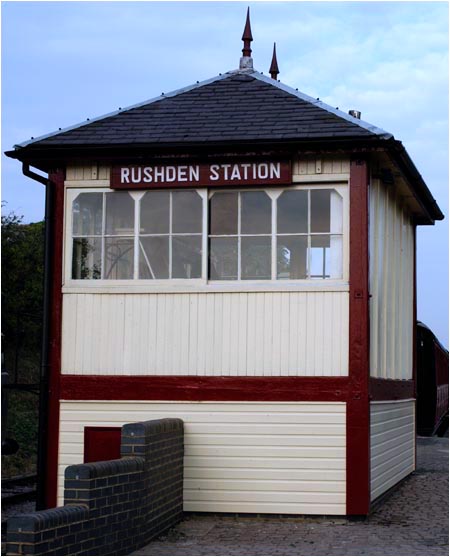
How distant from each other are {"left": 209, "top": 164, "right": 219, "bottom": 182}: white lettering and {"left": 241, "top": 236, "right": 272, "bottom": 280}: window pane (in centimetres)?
84

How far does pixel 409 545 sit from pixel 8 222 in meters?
26.2

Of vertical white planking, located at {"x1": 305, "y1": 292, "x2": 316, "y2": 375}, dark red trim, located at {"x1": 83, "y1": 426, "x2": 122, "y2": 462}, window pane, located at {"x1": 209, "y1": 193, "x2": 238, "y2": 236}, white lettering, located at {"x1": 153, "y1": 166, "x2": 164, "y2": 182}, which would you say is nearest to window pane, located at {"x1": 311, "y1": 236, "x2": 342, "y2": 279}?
vertical white planking, located at {"x1": 305, "y1": 292, "x2": 316, "y2": 375}

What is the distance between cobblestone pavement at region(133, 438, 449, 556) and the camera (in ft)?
33.9

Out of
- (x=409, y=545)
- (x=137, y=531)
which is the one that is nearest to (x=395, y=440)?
(x=409, y=545)

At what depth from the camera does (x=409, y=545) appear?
10617 millimetres

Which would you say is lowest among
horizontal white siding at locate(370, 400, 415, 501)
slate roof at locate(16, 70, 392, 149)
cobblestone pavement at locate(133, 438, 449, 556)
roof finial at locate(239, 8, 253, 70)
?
cobblestone pavement at locate(133, 438, 449, 556)

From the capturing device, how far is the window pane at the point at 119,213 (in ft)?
44.1

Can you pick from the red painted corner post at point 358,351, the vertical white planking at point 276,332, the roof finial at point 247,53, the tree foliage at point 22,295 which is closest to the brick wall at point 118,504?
the vertical white planking at point 276,332

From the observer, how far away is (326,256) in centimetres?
1281

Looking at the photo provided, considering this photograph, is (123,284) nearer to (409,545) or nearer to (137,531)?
(137,531)

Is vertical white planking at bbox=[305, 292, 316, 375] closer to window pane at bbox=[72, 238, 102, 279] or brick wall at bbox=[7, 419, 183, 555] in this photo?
brick wall at bbox=[7, 419, 183, 555]

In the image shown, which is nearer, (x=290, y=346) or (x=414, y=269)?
(x=290, y=346)

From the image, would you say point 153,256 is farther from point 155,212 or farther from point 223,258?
point 223,258

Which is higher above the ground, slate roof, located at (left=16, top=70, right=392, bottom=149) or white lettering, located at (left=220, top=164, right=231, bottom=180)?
slate roof, located at (left=16, top=70, right=392, bottom=149)
